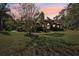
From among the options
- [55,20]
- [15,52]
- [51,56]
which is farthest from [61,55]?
[15,52]

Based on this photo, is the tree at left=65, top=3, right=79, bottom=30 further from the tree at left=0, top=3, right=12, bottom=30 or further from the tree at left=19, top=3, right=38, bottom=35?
the tree at left=0, top=3, right=12, bottom=30

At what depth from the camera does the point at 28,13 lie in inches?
63.0

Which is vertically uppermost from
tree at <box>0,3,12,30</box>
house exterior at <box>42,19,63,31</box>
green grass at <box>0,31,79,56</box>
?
tree at <box>0,3,12,30</box>

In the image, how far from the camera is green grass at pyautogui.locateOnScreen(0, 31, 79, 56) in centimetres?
157

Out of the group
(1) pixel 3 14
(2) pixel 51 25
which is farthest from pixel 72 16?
(1) pixel 3 14

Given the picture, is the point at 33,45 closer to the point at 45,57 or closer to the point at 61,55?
the point at 45,57

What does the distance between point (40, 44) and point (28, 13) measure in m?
0.33

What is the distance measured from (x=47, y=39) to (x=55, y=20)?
207 mm

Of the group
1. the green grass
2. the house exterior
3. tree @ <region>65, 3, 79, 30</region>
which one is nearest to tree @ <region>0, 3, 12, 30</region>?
the green grass

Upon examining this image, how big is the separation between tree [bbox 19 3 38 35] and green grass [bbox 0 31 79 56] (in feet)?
0.31

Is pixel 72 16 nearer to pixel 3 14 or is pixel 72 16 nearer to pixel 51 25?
pixel 51 25

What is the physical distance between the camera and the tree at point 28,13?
160cm

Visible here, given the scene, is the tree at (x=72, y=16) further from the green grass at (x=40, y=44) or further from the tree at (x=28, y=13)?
the tree at (x=28, y=13)

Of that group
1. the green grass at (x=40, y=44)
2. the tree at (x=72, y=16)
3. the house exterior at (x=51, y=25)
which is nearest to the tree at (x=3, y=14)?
the green grass at (x=40, y=44)
